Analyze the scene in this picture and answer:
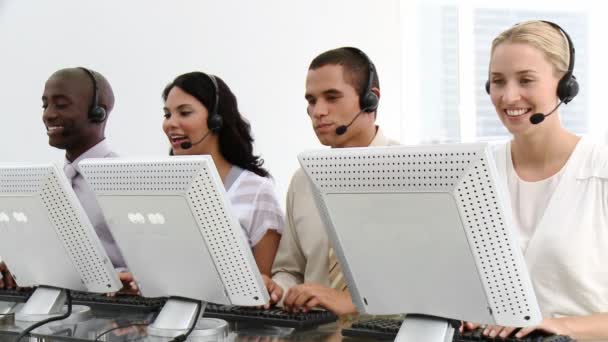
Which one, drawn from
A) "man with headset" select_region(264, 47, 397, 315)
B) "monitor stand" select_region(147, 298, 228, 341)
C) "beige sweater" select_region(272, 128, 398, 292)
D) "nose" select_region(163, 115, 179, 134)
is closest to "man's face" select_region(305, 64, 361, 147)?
"man with headset" select_region(264, 47, 397, 315)

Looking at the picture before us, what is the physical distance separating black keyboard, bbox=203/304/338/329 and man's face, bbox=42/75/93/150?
3.95 ft

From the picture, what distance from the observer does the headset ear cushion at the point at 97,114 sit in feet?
10.4

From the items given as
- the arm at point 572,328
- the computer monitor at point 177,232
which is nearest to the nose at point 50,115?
the computer monitor at point 177,232

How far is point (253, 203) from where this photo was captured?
2.74m

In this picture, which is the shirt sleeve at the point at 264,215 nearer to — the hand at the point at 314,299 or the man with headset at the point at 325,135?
the man with headset at the point at 325,135

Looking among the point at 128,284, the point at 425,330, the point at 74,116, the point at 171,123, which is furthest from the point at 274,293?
the point at 74,116

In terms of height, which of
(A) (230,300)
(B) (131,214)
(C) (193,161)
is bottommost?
(A) (230,300)

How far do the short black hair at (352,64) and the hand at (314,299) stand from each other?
0.77 metres

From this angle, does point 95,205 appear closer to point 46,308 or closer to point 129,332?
point 46,308

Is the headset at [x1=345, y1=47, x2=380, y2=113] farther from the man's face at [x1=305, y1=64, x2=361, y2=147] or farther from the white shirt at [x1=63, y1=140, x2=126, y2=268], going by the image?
the white shirt at [x1=63, y1=140, x2=126, y2=268]

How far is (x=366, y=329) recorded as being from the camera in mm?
1909

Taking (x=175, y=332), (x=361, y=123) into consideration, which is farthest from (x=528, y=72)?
(x=175, y=332)

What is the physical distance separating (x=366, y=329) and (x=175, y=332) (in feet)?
1.43

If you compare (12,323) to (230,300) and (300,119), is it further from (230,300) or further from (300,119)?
(300,119)
